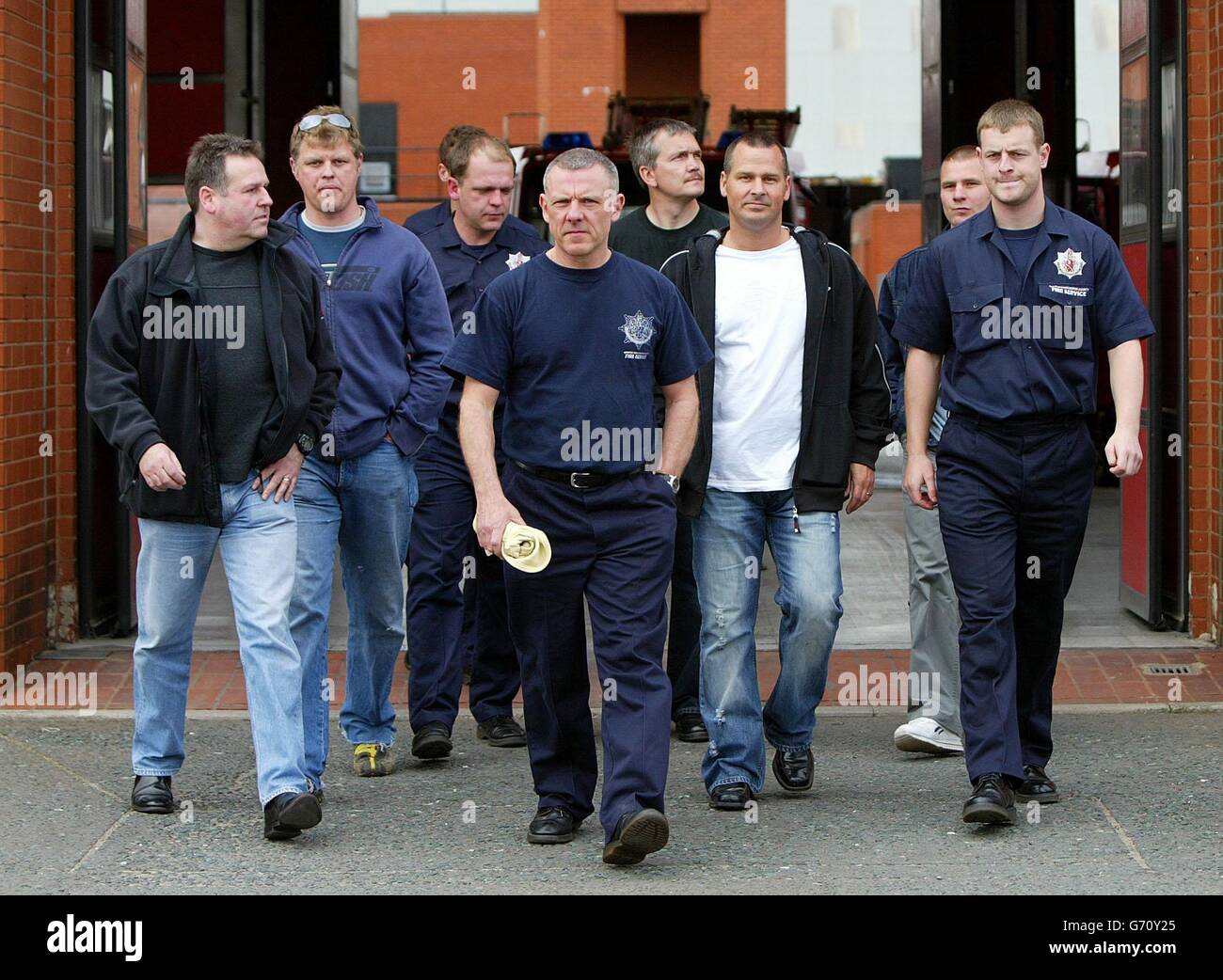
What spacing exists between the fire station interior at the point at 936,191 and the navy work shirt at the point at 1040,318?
9.82 feet

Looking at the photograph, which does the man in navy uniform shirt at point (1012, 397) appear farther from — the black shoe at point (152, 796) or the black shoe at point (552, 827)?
the black shoe at point (152, 796)

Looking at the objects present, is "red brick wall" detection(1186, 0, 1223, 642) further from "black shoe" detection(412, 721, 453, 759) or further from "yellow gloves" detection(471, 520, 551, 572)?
"yellow gloves" detection(471, 520, 551, 572)

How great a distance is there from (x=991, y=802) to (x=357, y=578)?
2.18 metres

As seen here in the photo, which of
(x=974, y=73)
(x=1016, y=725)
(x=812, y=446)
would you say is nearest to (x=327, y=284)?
(x=812, y=446)

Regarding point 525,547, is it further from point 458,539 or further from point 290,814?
point 458,539

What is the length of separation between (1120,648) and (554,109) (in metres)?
27.1

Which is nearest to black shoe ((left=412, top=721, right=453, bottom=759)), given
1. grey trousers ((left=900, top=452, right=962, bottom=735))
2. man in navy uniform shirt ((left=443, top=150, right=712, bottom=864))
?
man in navy uniform shirt ((left=443, top=150, right=712, bottom=864))

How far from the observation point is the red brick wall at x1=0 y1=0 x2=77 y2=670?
7.63 m

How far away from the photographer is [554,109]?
112 ft

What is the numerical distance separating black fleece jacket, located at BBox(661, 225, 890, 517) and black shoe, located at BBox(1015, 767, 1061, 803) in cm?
103

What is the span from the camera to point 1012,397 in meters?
5.60

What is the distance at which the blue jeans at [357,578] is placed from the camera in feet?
19.6

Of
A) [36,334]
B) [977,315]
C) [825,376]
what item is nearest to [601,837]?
[825,376]

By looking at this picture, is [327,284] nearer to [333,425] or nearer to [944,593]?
[333,425]
